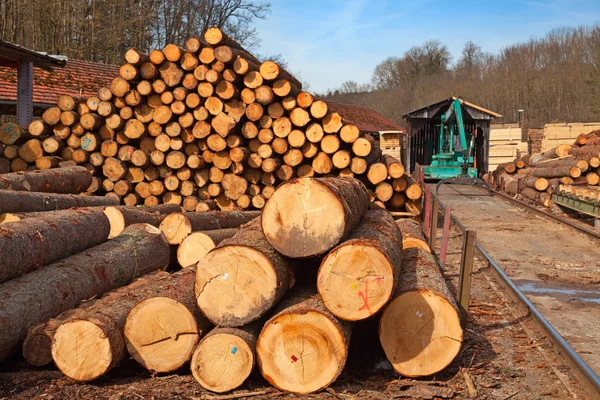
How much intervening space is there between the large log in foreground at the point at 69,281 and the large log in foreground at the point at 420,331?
8.90ft

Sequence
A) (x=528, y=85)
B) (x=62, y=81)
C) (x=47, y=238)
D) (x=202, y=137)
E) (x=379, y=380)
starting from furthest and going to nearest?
(x=528, y=85), (x=62, y=81), (x=202, y=137), (x=47, y=238), (x=379, y=380)

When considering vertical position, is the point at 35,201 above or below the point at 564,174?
below

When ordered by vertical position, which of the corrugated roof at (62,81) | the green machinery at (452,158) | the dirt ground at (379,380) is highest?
the corrugated roof at (62,81)

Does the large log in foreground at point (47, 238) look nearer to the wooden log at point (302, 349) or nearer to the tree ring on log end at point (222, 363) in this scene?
the tree ring on log end at point (222, 363)

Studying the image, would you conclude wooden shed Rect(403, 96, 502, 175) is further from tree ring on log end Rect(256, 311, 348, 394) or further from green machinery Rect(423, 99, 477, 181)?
tree ring on log end Rect(256, 311, 348, 394)

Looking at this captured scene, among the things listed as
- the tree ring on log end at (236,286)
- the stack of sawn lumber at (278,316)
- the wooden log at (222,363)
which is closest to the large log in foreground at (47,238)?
the stack of sawn lumber at (278,316)

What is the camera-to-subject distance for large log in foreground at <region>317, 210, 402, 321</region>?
14.4 feet

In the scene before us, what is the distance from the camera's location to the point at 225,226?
8875 millimetres

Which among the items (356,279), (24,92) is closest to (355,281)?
(356,279)

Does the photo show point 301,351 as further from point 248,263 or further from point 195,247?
point 195,247

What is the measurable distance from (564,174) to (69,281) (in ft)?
51.4

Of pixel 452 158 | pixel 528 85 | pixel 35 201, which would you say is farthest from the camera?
pixel 528 85

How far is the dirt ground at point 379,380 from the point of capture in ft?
14.2

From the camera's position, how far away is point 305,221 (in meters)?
4.62
